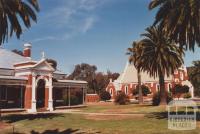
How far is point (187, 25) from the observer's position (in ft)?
83.9

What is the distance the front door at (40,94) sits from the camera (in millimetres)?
46281

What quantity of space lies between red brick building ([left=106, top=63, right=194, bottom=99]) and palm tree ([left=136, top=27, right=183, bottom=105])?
39.0 m

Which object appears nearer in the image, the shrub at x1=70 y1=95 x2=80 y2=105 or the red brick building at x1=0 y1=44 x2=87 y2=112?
the red brick building at x1=0 y1=44 x2=87 y2=112

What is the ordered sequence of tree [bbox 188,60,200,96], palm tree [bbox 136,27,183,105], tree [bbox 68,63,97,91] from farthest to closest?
tree [bbox 68,63,97,91] < tree [bbox 188,60,200,96] < palm tree [bbox 136,27,183,105]

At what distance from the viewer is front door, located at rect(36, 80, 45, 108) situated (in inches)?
1822

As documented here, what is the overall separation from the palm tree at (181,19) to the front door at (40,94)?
2281cm

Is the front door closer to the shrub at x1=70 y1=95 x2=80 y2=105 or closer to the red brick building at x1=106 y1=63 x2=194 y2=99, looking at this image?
the shrub at x1=70 y1=95 x2=80 y2=105

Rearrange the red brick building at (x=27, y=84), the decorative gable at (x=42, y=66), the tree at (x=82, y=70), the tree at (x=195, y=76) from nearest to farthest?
the red brick building at (x=27, y=84)
the decorative gable at (x=42, y=66)
the tree at (x=195, y=76)
the tree at (x=82, y=70)

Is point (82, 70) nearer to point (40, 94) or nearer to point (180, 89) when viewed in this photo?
point (180, 89)

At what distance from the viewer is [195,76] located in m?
84.0

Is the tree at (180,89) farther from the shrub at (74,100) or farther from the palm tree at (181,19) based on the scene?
the palm tree at (181,19)

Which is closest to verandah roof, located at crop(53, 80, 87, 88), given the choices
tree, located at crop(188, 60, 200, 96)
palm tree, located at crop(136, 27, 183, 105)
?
palm tree, located at crop(136, 27, 183, 105)

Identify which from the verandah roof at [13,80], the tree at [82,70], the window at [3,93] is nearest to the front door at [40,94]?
the verandah roof at [13,80]

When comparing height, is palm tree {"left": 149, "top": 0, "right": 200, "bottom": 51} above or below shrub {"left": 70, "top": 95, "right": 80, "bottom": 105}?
above
